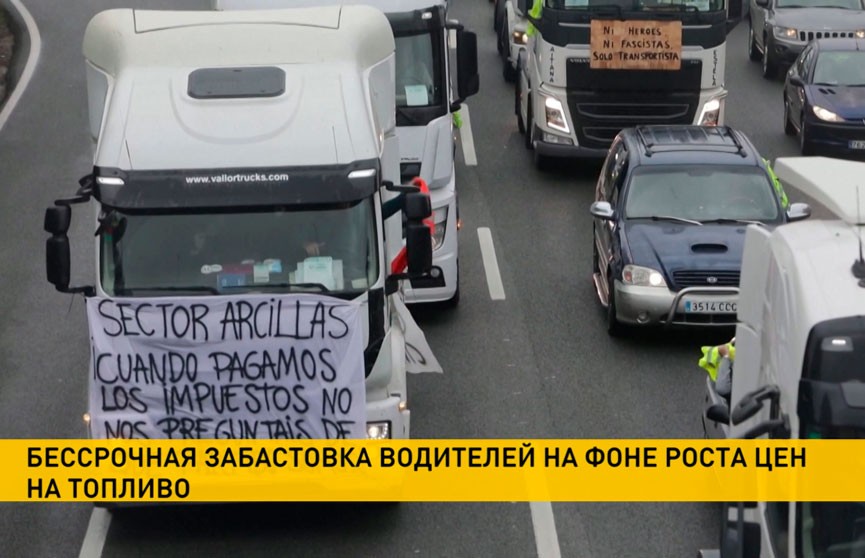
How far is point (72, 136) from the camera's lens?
24750mm

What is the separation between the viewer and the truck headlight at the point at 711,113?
21.7 metres

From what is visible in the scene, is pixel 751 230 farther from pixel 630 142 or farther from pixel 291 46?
pixel 630 142

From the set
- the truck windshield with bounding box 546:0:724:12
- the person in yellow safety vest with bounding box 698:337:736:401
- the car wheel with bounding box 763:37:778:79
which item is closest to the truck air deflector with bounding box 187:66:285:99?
the person in yellow safety vest with bounding box 698:337:736:401

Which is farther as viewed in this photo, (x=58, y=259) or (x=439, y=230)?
(x=439, y=230)

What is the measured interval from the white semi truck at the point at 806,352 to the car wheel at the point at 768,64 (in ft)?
68.9

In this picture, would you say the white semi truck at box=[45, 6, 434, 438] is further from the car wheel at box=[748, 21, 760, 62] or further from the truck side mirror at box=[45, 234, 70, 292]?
the car wheel at box=[748, 21, 760, 62]

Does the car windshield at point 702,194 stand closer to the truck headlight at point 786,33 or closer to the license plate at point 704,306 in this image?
the license plate at point 704,306

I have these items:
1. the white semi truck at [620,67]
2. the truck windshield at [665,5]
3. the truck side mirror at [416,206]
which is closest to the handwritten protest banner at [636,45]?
the white semi truck at [620,67]

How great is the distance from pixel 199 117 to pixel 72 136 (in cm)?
1458

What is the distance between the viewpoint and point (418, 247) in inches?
423

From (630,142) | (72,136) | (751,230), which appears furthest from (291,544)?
(72,136)

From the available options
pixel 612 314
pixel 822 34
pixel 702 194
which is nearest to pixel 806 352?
pixel 612 314
